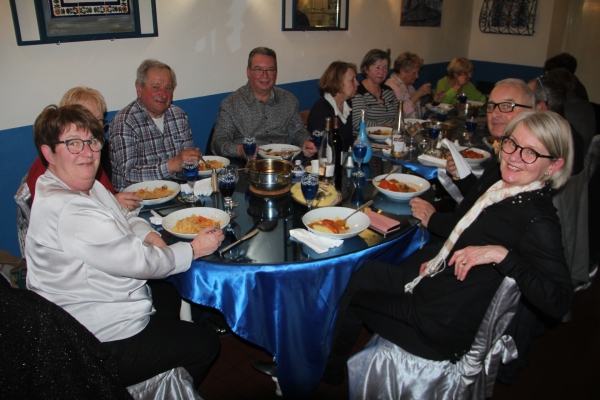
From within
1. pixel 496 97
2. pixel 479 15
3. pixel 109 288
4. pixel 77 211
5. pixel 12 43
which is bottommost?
pixel 109 288

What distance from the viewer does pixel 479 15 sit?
25.6 ft

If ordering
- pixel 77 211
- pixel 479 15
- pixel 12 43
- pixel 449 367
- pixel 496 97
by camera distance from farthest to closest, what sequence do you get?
1. pixel 479 15
2. pixel 12 43
3. pixel 496 97
4. pixel 449 367
5. pixel 77 211

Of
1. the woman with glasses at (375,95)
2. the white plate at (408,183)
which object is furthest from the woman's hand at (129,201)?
the woman with glasses at (375,95)

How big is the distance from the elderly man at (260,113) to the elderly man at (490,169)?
1305 mm

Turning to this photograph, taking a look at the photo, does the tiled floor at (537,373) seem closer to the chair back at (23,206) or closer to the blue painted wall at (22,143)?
the chair back at (23,206)

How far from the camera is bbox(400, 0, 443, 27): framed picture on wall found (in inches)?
256

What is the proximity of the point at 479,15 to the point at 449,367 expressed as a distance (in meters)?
7.67

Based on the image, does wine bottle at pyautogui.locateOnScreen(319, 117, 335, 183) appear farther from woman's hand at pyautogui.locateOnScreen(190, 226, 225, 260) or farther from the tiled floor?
the tiled floor

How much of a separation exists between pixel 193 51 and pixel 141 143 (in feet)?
5.37

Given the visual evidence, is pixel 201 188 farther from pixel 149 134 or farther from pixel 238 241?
pixel 149 134

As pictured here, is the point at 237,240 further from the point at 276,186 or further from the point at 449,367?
the point at 449,367

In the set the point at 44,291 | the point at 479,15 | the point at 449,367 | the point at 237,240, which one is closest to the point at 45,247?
the point at 44,291

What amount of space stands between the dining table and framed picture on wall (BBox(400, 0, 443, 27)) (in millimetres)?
5322

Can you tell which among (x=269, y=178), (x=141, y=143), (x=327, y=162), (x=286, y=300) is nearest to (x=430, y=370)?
(x=286, y=300)
